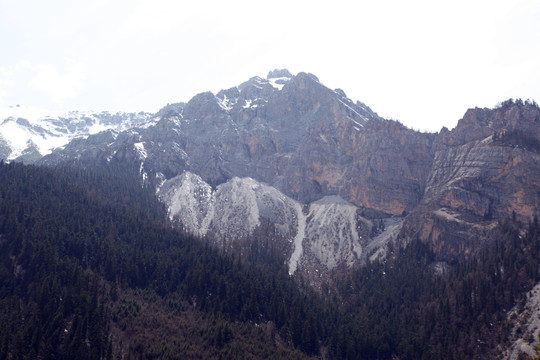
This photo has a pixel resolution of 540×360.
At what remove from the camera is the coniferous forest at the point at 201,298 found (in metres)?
86.4

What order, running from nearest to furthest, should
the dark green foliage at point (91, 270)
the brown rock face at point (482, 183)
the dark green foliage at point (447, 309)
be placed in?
the dark green foliage at point (91, 270)
the dark green foliage at point (447, 309)
the brown rock face at point (482, 183)

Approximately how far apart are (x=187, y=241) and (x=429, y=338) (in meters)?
87.6

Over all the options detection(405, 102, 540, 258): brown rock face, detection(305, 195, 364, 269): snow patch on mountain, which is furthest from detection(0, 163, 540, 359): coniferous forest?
detection(305, 195, 364, 269): snow patch on mountain

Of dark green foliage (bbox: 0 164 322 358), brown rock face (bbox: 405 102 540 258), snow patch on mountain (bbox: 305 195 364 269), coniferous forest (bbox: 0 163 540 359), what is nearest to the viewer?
dark green foliage (bbox: 0 164 322 358)

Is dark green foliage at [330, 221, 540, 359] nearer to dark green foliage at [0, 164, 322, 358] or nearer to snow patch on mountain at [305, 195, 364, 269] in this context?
dark green foliage at [0, 164, 322, 358]

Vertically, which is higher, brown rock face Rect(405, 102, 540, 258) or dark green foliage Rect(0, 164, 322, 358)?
brown rock face Rect(405, 102, 540, 258)

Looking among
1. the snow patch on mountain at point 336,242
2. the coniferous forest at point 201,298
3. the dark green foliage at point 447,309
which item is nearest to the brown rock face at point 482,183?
the coniferous forest at point 201,298

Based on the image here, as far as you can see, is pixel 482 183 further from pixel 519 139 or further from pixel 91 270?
pixel 91 270

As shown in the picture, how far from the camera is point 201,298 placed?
11650 centimetres

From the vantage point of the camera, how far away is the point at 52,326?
8069cm

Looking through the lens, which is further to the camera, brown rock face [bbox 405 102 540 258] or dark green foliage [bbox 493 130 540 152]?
dark green foliage [bbox 493 130 540 152]

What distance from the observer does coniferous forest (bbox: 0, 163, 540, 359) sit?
86.4m

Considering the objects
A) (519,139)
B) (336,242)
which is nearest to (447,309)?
(336,242)

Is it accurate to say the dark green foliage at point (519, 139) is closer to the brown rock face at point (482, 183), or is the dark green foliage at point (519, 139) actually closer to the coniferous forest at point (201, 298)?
the brown rock face at point (482, 183)
